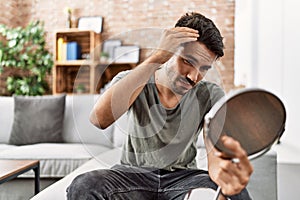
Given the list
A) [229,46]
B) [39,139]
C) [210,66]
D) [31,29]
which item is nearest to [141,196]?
[210,66]

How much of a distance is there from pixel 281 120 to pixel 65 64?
3.45 m

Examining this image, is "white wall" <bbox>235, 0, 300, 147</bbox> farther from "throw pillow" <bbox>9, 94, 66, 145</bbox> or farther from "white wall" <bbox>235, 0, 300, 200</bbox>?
"throw pillow" <bbox>9, 94, 66, 145</bbox>

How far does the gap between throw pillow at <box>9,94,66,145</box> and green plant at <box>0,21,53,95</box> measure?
3.41ft

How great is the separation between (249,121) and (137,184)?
533 millimetres

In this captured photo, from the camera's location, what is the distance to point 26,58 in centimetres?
375

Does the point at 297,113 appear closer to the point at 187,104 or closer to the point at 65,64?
the point at 187,104

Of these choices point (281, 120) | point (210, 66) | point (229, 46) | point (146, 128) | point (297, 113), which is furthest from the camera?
point (229, 46)

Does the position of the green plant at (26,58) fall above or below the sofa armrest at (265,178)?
above

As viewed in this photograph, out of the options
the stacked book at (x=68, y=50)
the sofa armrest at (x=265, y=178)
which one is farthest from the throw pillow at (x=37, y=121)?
the sofa armrest at (x=265, y=178)

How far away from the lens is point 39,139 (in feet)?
8.71

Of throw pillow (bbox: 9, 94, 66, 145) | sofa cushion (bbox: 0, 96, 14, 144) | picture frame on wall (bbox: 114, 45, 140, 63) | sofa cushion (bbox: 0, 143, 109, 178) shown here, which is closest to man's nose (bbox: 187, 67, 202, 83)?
picture frame on wall (bbox: 114, 45, 140, 63)

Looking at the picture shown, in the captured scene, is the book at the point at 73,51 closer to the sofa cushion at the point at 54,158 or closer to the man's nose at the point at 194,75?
the sofa cushion at the point at 54,158

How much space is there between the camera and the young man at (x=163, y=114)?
76 centimetres

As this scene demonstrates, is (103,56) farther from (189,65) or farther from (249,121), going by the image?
(249,121)
